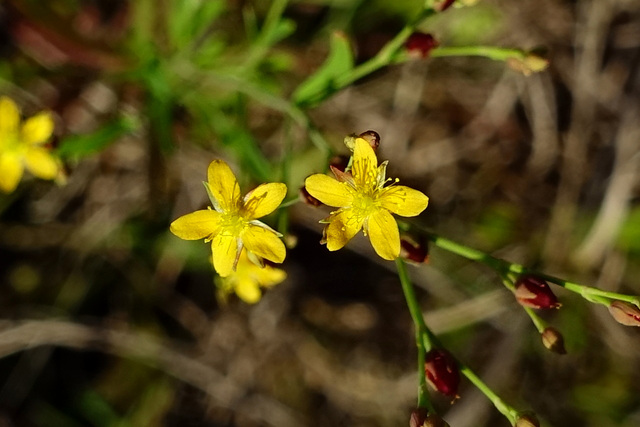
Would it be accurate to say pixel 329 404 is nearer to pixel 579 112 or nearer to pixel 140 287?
pixel 140 287

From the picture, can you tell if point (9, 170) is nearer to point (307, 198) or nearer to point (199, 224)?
point (199, 224)

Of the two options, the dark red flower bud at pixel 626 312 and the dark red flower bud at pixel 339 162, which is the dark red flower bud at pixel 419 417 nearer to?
the dark red flower bud at pixel 626 312

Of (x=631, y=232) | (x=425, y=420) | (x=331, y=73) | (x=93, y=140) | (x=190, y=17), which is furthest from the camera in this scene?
(x=631, y=232)

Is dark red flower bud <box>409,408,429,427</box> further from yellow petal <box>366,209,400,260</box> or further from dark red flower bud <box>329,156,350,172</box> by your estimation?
dark red flower bud <box>329,156,350,172</box>

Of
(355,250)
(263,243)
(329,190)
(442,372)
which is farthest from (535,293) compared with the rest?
(355,250)

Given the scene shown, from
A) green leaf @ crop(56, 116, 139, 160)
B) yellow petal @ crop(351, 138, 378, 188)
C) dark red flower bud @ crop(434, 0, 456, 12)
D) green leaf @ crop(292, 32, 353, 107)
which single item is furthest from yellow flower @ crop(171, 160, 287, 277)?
dark red flower bud @ crop(434, 0, 456, 12)

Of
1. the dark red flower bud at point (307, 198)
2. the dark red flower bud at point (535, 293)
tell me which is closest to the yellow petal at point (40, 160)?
the dark red flower bud at point (307, 198)
